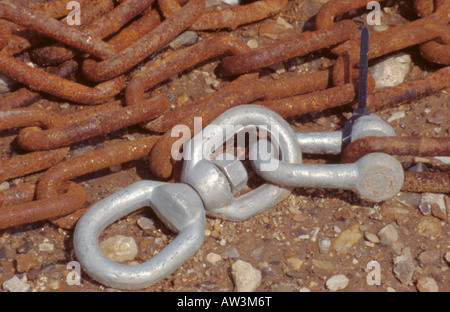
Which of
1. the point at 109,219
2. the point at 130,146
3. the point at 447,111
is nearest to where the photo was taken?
the point at 109,219

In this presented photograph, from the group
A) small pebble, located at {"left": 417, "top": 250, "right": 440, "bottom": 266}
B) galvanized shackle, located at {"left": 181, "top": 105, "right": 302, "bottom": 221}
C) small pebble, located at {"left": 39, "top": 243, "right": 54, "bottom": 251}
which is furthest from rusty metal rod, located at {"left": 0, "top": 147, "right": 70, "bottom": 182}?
small pebble, located at {"left": 417, "top": 250, "right": 440, "bottom": 266}

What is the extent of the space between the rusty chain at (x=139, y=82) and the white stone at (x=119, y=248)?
0.20m

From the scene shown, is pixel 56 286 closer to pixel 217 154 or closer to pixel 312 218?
pixel 217 154

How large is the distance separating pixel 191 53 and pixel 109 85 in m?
0.46

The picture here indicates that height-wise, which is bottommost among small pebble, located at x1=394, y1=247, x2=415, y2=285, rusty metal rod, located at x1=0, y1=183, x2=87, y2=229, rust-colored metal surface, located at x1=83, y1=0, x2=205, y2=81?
small pebble, located at x1=394, y1=247, x2=415, y2=285

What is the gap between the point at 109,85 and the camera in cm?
287

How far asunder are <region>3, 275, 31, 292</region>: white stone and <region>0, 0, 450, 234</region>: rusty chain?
0.30 meters

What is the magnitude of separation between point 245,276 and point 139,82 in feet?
3.52

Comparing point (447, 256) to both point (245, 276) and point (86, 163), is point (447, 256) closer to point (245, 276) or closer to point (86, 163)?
point (245, 276)

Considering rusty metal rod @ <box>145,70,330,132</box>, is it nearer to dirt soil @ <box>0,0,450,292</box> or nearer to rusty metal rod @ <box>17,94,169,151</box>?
rusty metal rod @ <box>17,94,169,151</box>

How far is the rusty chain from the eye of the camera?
2.59m

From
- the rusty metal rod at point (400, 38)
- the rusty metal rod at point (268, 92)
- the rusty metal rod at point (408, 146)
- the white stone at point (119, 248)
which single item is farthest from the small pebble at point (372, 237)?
the white stone at point (119, 248)

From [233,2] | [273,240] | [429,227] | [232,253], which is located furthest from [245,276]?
[233,2]

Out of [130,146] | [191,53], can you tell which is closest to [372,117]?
[191,53]
